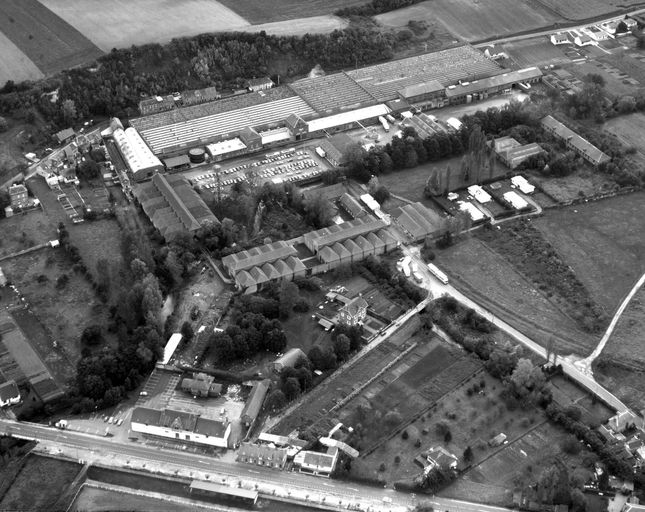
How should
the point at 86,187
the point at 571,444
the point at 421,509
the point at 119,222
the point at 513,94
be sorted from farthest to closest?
the point at 513,94 < the point at 86,187 < the point at 119,222 < the point at 571,444 < the point at 421,509

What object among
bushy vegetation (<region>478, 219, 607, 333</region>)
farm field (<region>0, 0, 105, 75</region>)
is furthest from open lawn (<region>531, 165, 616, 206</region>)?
farm field (<region>0, 0, 105, 75</region>)

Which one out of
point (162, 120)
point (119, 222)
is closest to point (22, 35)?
point (162, 120)

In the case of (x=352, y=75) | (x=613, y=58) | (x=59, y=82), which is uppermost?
(x=59, y=82)

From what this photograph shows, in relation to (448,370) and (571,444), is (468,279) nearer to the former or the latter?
(448,370)

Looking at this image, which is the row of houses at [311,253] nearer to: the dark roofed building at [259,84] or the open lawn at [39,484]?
the open lawn at [39,484]

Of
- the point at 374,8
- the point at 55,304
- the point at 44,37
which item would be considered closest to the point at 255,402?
the point at 55,304

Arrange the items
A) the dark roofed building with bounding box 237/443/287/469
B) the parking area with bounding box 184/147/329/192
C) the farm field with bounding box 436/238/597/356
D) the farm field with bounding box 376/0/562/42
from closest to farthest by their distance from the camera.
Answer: the dark roofed building with bounding box 237/443/287/469, the farm field with bounding box 436/238/597/356, the parking area with bounding box 184/147/329/192, the farm field with bounding box 376/0/562/42

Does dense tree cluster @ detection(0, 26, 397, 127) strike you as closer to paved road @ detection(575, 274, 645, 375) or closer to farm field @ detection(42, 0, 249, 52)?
farm field @ detection(42, 0, 249, 52)
